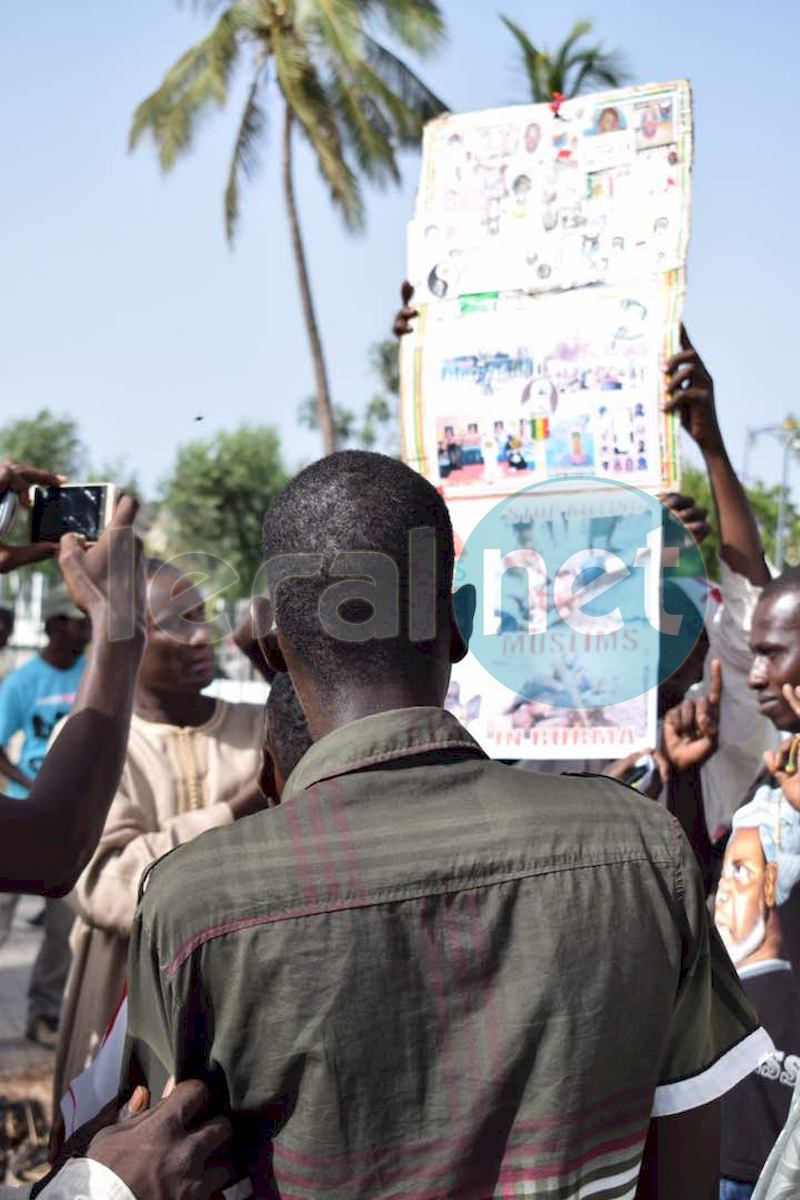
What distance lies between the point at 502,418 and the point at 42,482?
1186 mm

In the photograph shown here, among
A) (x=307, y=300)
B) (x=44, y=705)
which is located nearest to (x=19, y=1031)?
(x=44, y=705)

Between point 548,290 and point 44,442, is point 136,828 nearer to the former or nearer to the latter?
point 548,290

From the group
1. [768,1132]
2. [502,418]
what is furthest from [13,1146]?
[502,418]

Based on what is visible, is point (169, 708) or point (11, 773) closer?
point (169, 708)

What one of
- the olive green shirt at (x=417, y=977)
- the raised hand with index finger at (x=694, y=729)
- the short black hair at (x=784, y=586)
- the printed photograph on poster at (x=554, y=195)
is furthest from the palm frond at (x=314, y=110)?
the olive green shirt at (x=417, y=977)

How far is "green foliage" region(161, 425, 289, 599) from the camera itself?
111 feet

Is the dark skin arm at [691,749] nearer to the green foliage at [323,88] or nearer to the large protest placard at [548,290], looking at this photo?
the large protest placard at [548,290]

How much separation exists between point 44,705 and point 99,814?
16.0 feet

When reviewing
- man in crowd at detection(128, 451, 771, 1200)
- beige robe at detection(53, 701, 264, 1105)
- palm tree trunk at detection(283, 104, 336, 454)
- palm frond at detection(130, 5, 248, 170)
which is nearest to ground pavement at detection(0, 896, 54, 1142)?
beige robe at detection(53, 701, 264, 1105)

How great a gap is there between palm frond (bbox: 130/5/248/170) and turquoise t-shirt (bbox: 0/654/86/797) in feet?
42.9

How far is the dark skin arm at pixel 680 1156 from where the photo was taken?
144cm

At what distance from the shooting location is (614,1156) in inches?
54.2

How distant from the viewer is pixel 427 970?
131 cm

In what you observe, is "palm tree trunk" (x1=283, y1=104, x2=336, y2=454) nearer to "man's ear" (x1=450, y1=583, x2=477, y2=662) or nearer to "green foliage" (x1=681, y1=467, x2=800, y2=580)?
"green foliage" (x1=681, y1=467, x2=800, y2=580)
